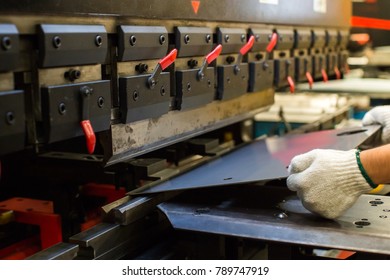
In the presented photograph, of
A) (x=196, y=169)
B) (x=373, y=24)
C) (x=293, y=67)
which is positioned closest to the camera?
(x=196, y=169)

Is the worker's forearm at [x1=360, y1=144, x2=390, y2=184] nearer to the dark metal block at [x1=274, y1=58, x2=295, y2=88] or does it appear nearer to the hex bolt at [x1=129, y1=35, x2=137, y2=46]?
the hex bolt at [x1=129, y1=35, x2=137, y2=46]

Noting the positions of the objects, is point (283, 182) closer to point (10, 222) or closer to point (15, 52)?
point (10, 222)

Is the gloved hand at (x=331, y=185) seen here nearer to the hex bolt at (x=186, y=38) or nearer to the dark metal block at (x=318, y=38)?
the hex bolt at (x=186, y=38)

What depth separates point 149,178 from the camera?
5.83 ft

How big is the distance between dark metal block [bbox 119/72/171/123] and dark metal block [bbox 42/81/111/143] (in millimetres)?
87

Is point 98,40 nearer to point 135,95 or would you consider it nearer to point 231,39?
point 135,95

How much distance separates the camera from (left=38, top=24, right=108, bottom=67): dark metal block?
1.24 m

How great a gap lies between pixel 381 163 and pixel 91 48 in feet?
2.64

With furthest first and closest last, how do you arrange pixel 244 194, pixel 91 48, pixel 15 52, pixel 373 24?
pixel 373 24
pixel 244 194
pixel 91 48
pixel 15 52

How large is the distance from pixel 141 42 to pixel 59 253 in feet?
2.14

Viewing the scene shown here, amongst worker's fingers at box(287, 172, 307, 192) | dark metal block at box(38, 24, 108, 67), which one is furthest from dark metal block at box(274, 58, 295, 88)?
dark metal block at box(38, 24, 108, 67)

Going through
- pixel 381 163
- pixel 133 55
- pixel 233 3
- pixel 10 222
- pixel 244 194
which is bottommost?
pixel 10 222

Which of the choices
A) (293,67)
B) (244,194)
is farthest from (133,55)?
(293,67)

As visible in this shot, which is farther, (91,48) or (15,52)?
(91,48)
